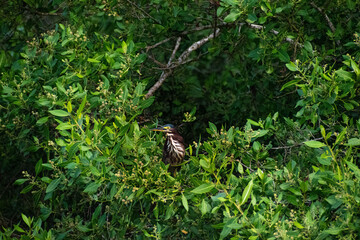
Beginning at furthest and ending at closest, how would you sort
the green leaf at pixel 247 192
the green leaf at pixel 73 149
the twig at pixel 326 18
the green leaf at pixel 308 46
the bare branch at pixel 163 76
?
the bare branch at pixel 163 76 < the twig at pixel 326 18 < the green leaf at pixel 308 46 < the green leaf at pixel 73 149 < the green leaf at pixel 247 192

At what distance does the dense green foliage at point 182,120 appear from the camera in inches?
179

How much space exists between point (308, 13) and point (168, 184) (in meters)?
2.52

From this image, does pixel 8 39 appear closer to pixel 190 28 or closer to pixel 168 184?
pixel 190 28

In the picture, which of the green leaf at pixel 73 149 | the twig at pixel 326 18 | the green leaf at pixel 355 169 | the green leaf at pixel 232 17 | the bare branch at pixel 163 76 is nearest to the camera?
the green leaf at pixel 355 169

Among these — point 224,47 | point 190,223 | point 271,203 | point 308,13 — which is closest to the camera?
point 271,203

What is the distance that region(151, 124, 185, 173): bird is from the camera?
5820mm

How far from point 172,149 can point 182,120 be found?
458 millimetres

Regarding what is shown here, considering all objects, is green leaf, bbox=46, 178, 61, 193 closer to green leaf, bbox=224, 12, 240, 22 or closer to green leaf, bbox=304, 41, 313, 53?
green leaf, bbox=224, 12, 240, 22

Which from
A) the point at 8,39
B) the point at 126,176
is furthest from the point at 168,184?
the point at 8,39

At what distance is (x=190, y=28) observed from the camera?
23.3ft

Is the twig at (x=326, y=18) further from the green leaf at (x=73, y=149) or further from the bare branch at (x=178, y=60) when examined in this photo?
the green leaf at (x=73, y=149)

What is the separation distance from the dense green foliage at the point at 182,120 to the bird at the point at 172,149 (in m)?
0.15

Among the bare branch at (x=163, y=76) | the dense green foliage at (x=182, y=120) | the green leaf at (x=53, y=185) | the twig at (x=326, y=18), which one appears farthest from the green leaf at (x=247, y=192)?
the twig at (x=326, y=18)

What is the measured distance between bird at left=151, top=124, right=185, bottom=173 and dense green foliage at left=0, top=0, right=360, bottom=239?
0.15 metres
